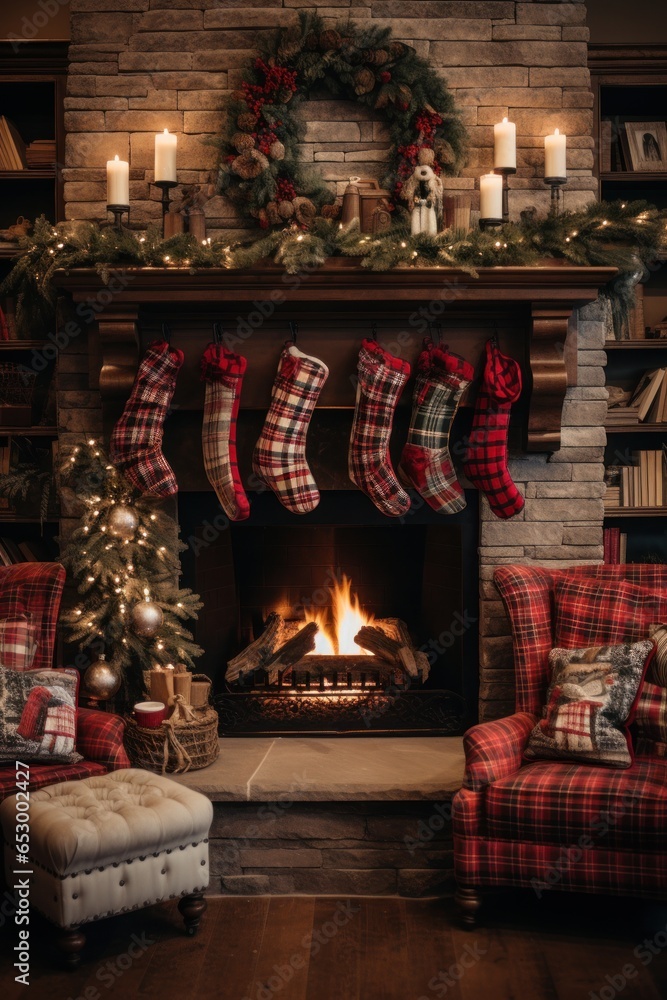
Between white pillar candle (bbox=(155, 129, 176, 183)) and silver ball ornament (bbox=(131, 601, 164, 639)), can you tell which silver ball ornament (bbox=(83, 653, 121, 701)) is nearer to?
silver ball ornament (bbox=(131, 601, 164, 639))

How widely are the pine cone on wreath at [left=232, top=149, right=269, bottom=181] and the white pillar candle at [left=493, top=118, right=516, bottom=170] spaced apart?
2.66 ft

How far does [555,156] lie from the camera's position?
350 centimetres

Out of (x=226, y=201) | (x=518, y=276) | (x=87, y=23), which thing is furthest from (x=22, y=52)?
(x=518, y=276)

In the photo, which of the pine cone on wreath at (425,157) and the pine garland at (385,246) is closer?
the pine garland at (385,246)

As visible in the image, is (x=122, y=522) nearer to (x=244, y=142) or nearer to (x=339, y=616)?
(x=339, y=616)

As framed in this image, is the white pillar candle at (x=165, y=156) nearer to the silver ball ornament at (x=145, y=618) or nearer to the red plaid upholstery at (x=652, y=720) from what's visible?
the silver ball ornament at (x=145, y=618)

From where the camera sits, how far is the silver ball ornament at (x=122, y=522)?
344 centimetres

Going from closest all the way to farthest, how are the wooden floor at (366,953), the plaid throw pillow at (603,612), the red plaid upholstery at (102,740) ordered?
the wooden floor at (366,953)
the red plaid upholstery at (102,740)
the plaid throw pillow at (603,612)

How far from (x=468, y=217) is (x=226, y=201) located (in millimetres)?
887

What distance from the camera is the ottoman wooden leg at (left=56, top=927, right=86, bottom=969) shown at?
2.64 metres

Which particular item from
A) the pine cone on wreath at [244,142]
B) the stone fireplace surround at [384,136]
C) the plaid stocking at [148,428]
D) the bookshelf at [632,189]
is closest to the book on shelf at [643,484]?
the bookshelf at [632,189]

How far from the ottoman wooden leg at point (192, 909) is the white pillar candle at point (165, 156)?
7.59ft

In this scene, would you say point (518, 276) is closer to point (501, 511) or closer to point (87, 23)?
point (501, 511)

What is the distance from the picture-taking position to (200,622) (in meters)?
3.84
